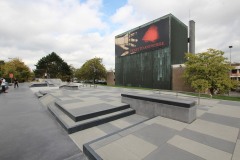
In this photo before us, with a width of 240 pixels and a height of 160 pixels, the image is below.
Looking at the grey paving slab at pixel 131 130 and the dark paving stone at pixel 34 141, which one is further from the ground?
the grey paving slab at pixel 131 130

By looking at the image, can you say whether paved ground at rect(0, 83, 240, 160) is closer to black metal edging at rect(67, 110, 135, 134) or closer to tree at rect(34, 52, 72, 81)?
black metal edging at rect(67, 110, 135, 134)

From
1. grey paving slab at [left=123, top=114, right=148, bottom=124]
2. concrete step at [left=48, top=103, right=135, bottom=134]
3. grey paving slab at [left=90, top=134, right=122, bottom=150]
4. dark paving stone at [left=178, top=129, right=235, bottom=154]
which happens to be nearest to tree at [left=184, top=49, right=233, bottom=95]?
grey paving slab at [left=123, top=114, right=148, bottom=124]

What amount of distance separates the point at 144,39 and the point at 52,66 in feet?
164

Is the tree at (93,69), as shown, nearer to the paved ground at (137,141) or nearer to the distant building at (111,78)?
the distant building at (111,78)

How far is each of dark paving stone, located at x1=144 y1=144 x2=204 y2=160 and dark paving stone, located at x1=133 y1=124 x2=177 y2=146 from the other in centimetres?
29

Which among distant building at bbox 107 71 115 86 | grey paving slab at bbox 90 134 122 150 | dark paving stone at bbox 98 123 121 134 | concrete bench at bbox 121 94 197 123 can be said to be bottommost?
dark paving stone at bbox 98 123 121 134

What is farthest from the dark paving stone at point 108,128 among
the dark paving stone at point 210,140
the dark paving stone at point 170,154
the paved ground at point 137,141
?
the dark paving stone at point 210,140

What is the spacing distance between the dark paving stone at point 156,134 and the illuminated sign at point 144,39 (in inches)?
916

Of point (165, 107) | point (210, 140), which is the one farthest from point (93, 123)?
point (210, 140)

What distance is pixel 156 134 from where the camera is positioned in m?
3.93

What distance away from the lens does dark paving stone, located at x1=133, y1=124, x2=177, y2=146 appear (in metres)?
3.56

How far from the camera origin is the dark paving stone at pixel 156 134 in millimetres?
3560

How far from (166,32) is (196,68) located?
1361cm

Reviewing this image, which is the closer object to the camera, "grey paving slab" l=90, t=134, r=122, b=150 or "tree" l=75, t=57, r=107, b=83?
"grey paving slab" l=90, t=134, r=122, b=150
